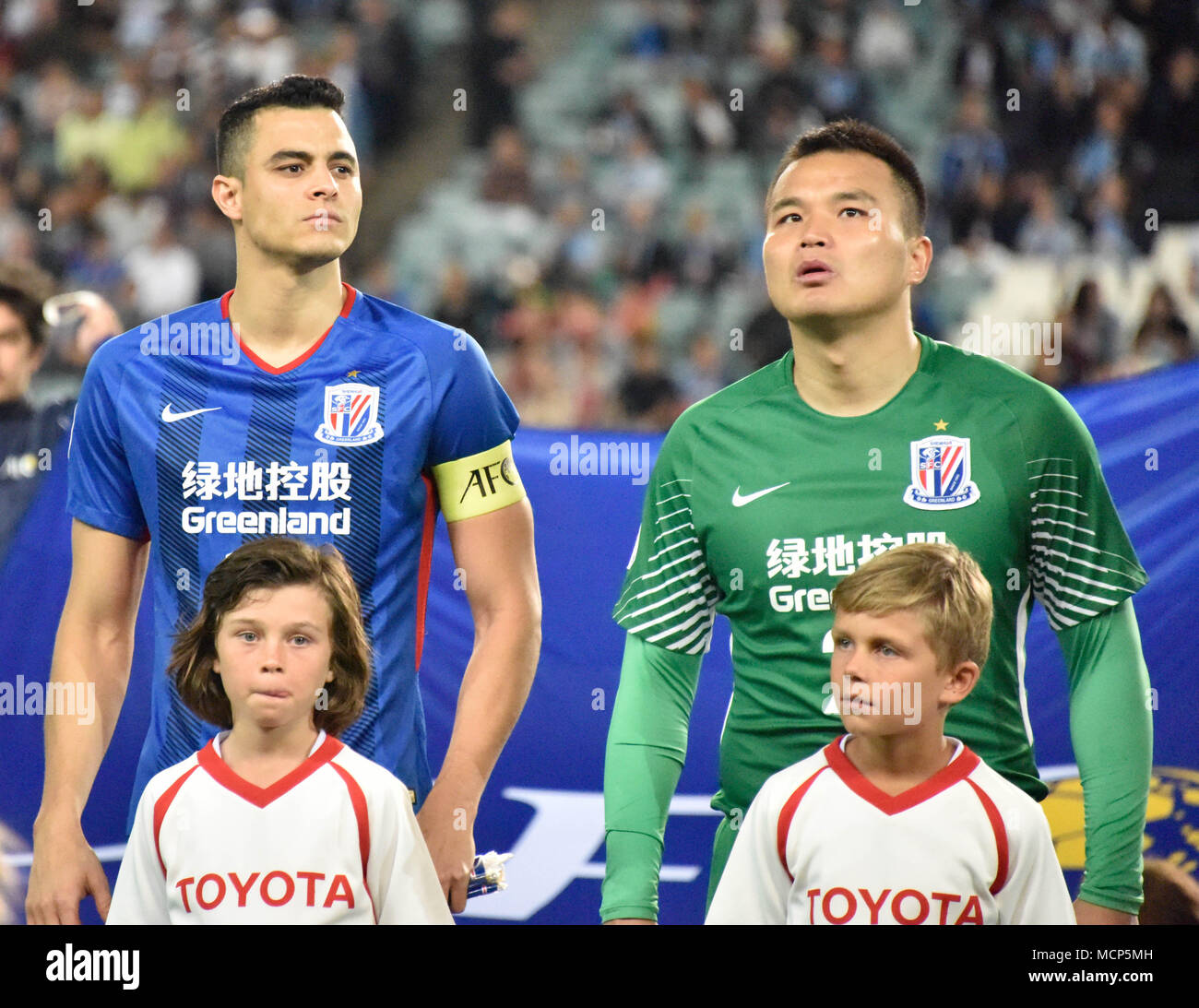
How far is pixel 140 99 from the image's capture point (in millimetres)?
7293

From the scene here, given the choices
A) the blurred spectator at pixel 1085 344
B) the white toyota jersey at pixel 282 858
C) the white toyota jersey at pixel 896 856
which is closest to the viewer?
the white toyota jersey at pixel 896 856

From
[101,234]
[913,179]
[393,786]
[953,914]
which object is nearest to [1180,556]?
[913,179]

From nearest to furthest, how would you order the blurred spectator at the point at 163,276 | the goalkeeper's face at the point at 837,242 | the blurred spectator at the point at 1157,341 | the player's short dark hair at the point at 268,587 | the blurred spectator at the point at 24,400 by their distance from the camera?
the player's short dark hair at the point at 268,587 < the goalkeeper's face at the point at 837,242 < the blurred spectator at the point at 24,400 < the blurred spectator at the point at 1157,341 < the blurred spectator at the point at 163,276

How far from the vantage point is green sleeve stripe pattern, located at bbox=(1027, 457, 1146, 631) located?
9.14ft

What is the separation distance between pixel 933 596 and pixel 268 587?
3.73ft

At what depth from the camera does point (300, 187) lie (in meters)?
3.07

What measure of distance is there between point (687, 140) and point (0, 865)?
460 centimetres

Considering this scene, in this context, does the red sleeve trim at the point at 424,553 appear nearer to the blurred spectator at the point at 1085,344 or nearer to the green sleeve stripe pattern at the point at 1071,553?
the green sleeve stripe pattern at the point at 1071,553

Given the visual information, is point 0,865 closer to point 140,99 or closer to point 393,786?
point 393,786

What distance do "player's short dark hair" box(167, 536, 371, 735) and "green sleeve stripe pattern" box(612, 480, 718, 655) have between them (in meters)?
0.50

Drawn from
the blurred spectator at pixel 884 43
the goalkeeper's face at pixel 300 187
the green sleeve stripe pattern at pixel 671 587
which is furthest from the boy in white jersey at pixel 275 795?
the blurred spectator at pixel 884 43

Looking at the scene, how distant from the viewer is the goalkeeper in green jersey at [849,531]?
2.78 metres

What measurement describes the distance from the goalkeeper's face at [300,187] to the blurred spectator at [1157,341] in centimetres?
326

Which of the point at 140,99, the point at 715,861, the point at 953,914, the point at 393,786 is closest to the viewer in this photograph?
the point at 953,914
